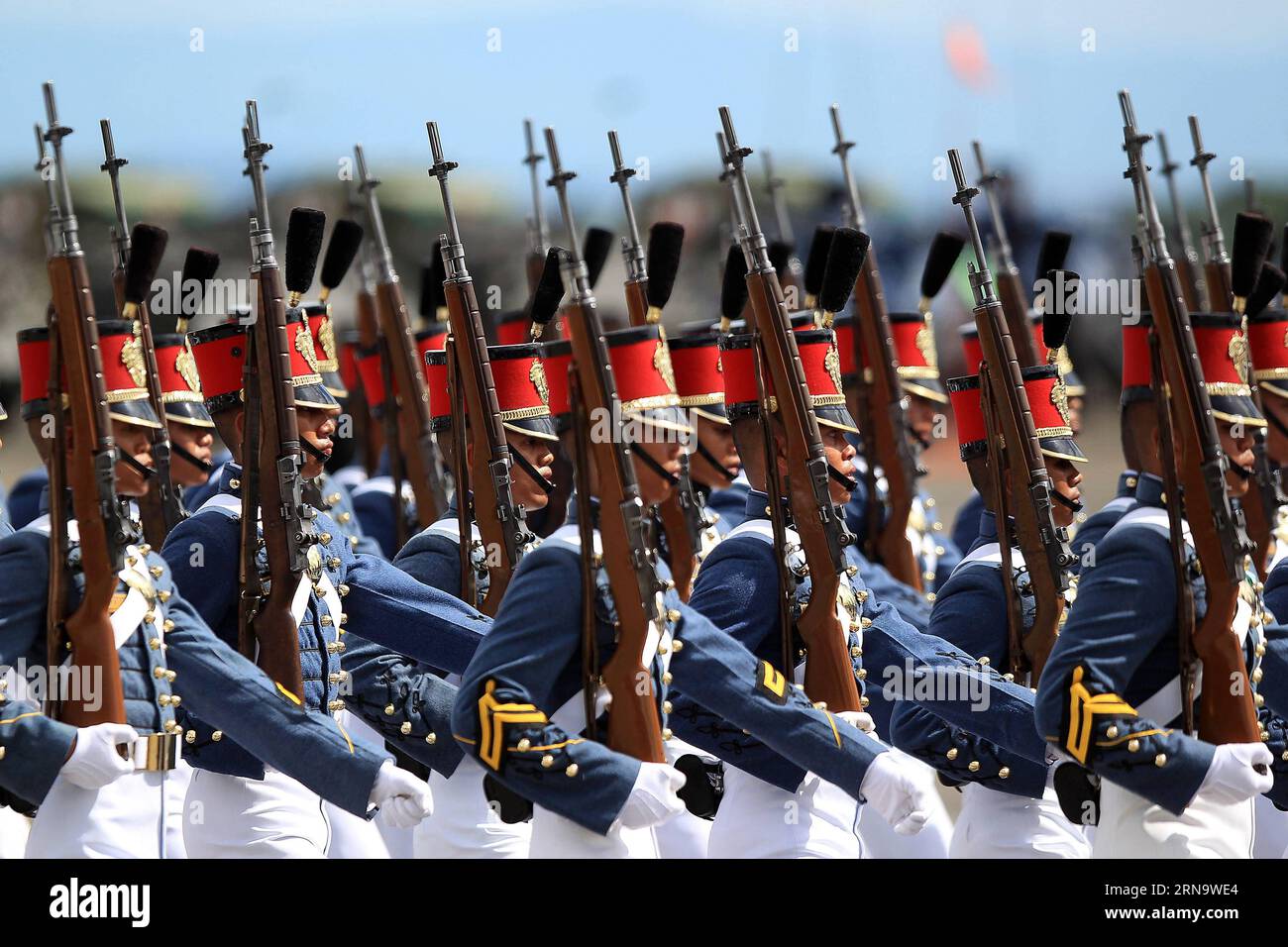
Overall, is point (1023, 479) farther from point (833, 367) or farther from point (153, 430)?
point (153, 430)

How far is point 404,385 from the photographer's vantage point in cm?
1061

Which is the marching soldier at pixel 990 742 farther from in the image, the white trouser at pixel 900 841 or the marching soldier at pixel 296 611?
the marching soldier at pixel 296 611

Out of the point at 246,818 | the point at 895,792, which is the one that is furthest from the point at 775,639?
the point at 246,818

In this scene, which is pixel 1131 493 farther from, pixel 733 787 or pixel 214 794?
pixel 214 794

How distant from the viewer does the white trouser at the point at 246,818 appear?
22.5 feet

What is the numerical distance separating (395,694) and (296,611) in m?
0.85

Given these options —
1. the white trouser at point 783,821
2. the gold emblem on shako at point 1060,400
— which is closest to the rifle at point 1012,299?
the gold emblem on shako at point 1060,400

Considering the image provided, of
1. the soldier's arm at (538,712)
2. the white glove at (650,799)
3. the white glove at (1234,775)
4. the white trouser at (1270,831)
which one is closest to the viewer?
the soldier's arm at (538,712)

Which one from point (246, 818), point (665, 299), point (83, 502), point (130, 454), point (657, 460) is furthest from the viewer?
point (665, 299)

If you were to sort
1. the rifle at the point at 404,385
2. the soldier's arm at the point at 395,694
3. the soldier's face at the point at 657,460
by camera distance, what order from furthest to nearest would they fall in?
the rifle at the point at 404,385
the soldier's arm at the point at 395,694
the soldier's face at the point at 657,460

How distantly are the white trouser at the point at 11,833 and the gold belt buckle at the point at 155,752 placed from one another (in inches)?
52.6

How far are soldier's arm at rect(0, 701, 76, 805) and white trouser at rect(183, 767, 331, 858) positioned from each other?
3.59 feet

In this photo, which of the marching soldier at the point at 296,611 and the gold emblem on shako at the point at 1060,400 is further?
the gold emblem on shako at the point at 1060,400
